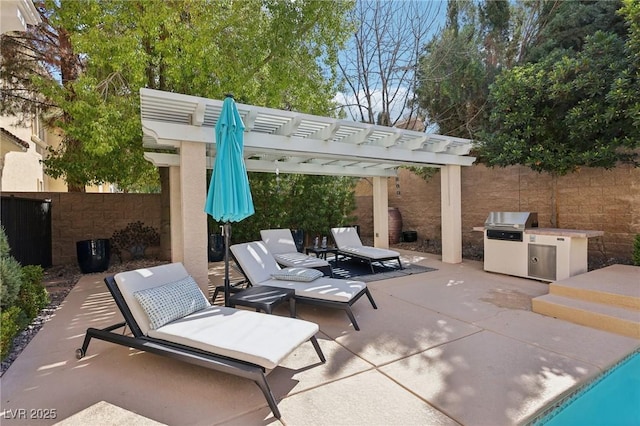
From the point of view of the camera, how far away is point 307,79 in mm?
11047

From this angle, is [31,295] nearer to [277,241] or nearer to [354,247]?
[277,241]

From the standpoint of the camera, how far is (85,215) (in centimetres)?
1074

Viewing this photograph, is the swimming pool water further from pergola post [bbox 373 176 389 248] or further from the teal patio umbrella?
pergola post [bbox 373 176 389 248]

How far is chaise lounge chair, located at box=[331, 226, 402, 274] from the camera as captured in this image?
29.8ft

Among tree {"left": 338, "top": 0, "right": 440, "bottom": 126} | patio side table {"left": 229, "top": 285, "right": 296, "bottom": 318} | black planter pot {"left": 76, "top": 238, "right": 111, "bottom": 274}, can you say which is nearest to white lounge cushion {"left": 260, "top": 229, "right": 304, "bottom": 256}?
patio side table {"left": 229, "top": 285, "right": 296, "bottom": 318}

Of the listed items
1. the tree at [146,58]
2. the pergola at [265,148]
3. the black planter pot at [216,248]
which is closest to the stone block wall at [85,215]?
the tree at [146,58]

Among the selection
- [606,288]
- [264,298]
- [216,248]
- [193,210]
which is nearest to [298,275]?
[264,298]

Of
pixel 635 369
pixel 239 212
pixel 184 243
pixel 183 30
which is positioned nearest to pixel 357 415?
pixel 239 212

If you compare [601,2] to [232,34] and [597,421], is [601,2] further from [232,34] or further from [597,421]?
[597,421]

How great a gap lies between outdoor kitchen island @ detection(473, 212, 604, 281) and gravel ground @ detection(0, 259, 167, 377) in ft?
31.6

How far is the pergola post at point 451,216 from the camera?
1038 cm

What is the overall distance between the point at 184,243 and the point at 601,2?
46.7 feet

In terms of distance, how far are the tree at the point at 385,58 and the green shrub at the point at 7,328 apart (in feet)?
43.1

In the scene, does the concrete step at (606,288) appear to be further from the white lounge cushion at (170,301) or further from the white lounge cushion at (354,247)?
the white lounge cushion at (170,301)
